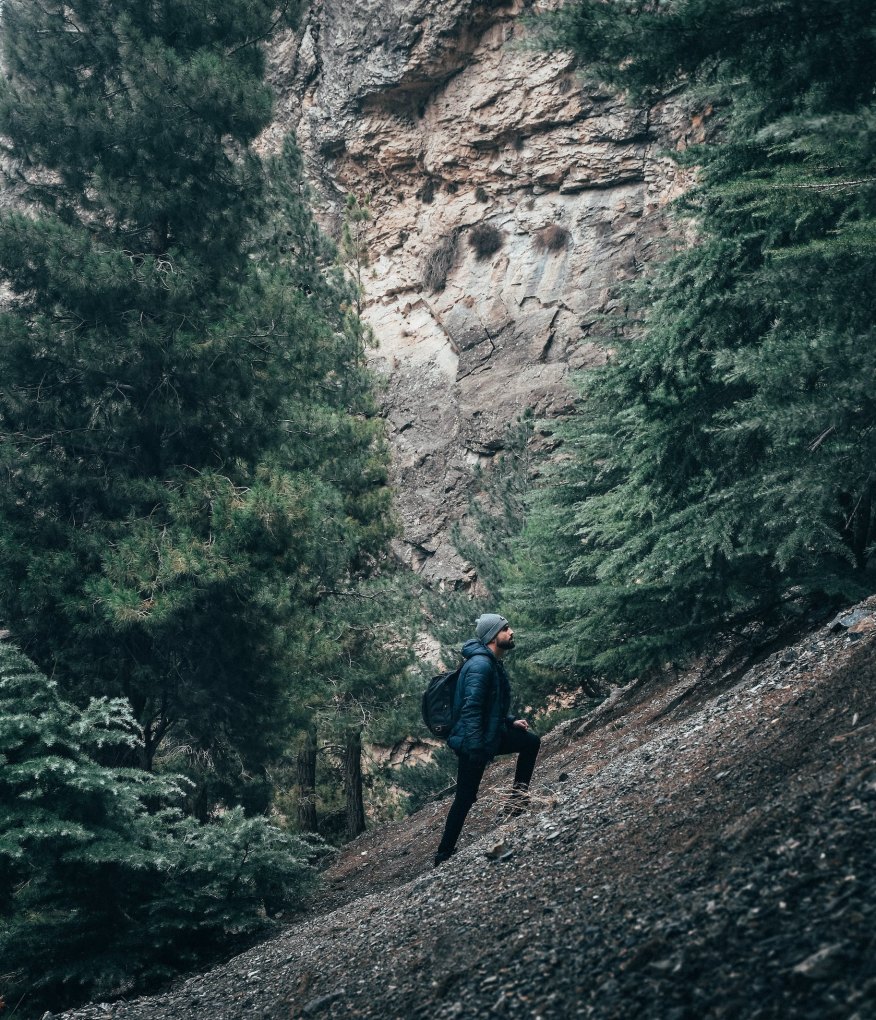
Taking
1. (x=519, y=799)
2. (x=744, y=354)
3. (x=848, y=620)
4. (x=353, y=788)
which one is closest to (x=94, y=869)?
(x=519, y=799)

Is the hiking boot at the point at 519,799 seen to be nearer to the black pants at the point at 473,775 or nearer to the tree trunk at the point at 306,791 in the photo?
the black pants at the point at 473,775

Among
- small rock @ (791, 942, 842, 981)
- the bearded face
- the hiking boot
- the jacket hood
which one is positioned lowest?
the hiking boot

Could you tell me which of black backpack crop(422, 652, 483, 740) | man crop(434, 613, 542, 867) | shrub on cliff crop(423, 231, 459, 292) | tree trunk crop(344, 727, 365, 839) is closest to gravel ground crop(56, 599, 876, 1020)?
man crop(434, 613, 542, 867)

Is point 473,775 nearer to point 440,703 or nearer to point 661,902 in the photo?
point 440,703

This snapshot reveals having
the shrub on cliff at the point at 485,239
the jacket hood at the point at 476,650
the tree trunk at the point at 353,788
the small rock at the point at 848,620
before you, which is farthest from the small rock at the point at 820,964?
the shrub on cliff at the point at 485,239

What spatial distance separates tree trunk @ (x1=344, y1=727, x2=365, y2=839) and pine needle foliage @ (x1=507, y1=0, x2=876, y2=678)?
6968 mm

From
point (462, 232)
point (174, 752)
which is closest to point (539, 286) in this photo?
point (462, 232)

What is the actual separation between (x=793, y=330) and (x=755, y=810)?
403 centimetres

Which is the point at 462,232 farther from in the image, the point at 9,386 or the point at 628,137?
the point at 9,386

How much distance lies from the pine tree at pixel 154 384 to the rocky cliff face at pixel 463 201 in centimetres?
1473

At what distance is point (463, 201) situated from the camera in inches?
1104

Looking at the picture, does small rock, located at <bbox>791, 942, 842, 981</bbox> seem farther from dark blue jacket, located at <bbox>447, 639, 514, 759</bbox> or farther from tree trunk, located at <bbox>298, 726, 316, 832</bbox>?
tree trunk, located at <bbox>298, 726, 316, 832</bbox>

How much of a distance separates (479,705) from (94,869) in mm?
2962

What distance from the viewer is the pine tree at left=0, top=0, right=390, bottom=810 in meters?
9.20
